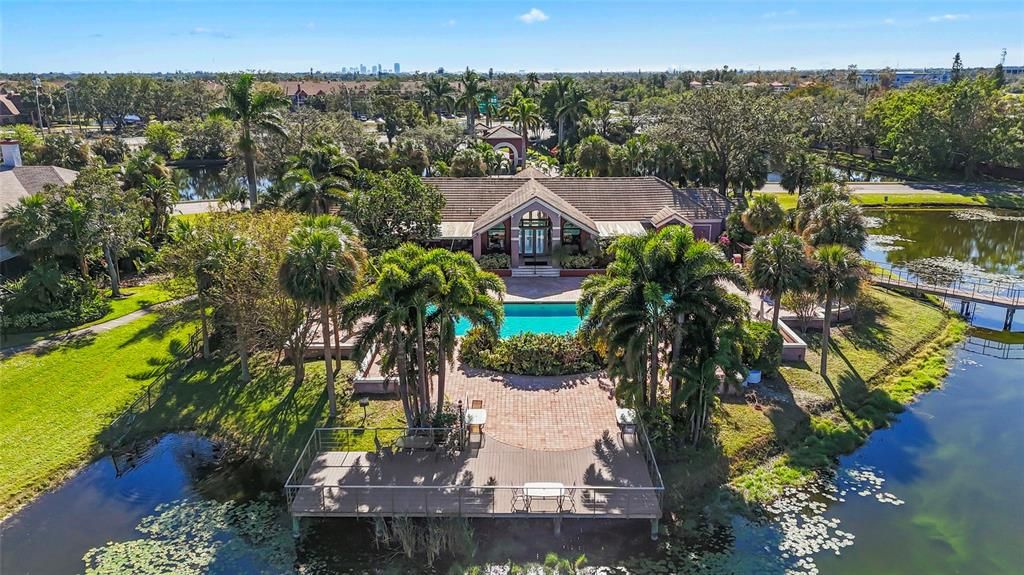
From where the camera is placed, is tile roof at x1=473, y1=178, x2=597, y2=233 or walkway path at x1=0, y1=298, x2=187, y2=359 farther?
tile roof at x1=473, y1=178, x2=597, y2=233

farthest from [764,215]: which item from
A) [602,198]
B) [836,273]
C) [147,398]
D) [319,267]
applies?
[147,398]

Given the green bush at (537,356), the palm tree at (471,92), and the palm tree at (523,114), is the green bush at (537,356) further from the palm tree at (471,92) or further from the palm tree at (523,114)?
the palm tree at (471,92)

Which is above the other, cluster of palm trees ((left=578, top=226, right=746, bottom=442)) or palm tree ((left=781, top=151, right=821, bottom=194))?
palm tree ((left=781, top=151, right=821, bottom=194))

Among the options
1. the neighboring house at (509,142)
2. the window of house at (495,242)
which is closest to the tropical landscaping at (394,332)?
the window of house at (495,242)

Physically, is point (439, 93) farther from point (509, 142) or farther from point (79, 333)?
point (79, 333)

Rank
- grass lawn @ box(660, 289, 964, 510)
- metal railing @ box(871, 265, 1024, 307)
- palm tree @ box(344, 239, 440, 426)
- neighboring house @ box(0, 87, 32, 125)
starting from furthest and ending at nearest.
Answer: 1. neighboring house @ box(0, 87, 32, 125)
2. metal railing @ box(871, 265, 1024, 307)
3. grass lawn @ box(660, 289, 964, 510)
4. palm tree @ box(344, 239, 440, 426)

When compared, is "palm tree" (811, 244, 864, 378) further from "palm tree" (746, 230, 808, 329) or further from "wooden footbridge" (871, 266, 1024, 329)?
"wooden footbridge" (871, 266, 1024, 329)

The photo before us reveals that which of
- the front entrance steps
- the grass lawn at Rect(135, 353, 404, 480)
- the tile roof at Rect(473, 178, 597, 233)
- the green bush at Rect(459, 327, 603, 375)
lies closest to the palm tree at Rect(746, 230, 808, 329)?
the green bush at Rect(459, 327, 603, 375)

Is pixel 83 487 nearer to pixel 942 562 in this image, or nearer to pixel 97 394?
pixel 97 394
